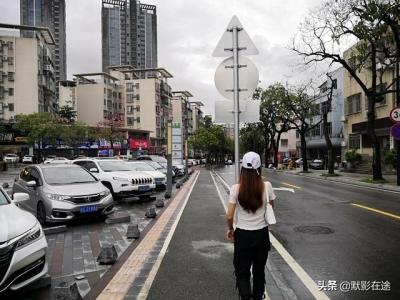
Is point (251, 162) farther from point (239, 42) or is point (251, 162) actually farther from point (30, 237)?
point (30, 237)

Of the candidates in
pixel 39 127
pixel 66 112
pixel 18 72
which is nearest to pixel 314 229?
pixel 39 127

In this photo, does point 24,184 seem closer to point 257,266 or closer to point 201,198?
point 201,198

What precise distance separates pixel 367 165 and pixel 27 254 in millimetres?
32016

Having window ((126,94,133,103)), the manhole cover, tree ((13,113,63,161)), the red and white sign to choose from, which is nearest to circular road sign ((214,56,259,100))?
the manhole cover

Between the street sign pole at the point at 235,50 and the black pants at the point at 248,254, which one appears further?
the street sign pole at the point at 235,50

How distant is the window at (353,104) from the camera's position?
113 ft

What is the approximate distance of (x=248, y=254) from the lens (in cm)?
348

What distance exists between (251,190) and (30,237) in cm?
289

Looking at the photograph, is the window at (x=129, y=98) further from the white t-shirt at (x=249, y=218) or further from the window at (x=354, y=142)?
the white t-shirt at (x=249, y=218)

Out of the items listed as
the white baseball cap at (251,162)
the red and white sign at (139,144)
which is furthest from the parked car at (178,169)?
the red and white sign at (139,144)

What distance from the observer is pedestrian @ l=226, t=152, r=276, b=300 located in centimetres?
343

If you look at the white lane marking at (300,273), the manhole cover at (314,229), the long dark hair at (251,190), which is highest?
the long dark hair at (251,190)

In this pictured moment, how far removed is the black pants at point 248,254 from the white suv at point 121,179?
31.0 ft

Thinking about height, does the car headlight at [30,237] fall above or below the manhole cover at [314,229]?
above
